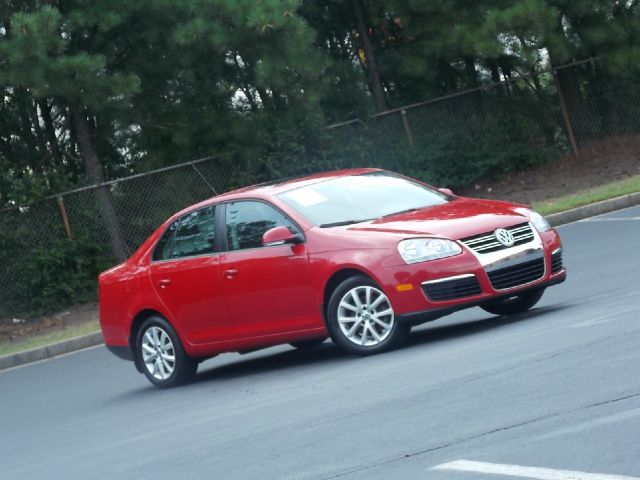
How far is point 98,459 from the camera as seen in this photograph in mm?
8898

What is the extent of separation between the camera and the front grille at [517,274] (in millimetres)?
10648

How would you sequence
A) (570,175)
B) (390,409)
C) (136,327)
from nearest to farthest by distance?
(390,409) → (136,327) → (570,175)

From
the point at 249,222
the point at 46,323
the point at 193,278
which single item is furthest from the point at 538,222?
the point at 46,323

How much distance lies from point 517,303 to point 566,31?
16.2 m

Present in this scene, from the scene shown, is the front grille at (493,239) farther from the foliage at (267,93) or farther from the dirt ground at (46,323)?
the foliage at (267,93)

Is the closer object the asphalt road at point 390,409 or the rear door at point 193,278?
the asphalt road at point 390,409

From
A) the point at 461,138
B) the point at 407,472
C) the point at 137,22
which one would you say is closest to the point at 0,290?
the point at 137,22

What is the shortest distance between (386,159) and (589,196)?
17.0 ft

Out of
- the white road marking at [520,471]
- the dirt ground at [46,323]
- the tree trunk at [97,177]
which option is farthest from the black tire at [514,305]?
the tree trunk at [97,177]

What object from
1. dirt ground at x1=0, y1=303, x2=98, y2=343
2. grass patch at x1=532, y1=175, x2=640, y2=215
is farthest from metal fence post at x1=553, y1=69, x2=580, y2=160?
dirt ground at x1=0, y1=303, x2=98, y2=343

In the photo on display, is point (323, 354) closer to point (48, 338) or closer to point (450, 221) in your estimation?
point (450, 221)

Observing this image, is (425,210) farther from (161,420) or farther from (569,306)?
(161,420)

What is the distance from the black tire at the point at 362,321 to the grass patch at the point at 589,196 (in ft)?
36.6

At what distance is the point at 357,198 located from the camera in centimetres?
1173
